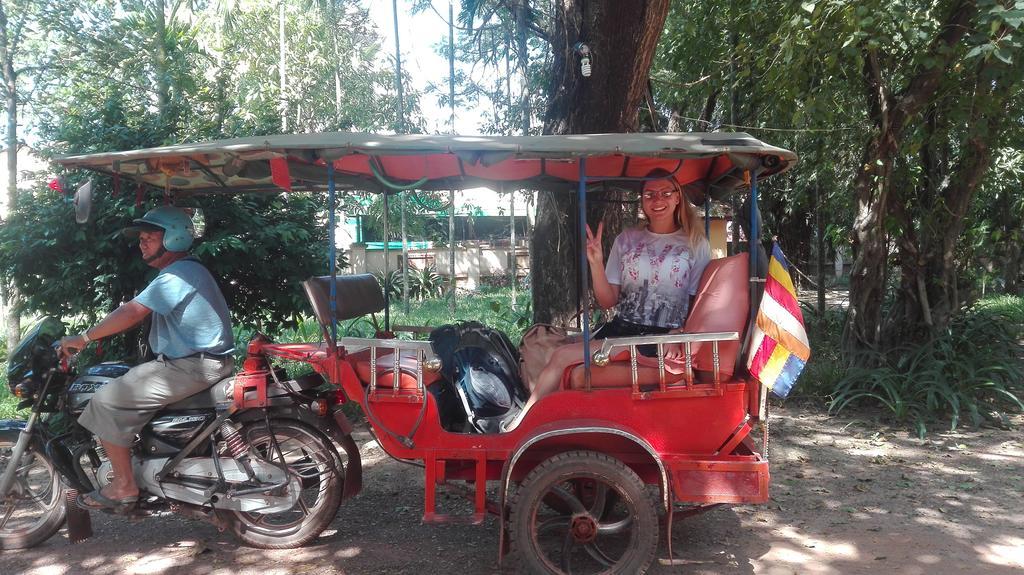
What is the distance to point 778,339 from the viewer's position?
10.4 feet

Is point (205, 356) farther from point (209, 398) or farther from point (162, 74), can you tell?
point (162, 74)

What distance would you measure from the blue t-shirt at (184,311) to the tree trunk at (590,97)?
2815 mm

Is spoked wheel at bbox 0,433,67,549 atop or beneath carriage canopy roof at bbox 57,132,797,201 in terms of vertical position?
beneath

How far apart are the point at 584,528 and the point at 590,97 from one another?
3.64 metres

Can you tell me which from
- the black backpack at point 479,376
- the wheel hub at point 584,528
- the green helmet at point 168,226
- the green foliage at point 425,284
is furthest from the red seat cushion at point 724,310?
the green foliage at point 425,284

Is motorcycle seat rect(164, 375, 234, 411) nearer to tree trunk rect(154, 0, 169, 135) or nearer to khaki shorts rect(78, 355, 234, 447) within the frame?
khaki shorts rect(78, 355, 234, 447)

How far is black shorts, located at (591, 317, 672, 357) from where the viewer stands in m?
3.57

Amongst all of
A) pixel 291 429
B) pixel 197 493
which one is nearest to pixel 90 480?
pixel 197 493

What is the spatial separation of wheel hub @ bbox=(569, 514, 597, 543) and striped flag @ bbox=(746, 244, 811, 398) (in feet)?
3.23

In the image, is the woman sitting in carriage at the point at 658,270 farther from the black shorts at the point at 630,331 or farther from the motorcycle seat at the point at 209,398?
the motorcycle seat at the point at 209,398

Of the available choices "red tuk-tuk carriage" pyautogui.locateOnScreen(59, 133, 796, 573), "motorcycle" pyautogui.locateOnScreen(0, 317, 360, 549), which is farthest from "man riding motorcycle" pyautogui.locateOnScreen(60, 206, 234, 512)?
"red tuk-tuk carriage" pyautogui.locateOnScreen(59, 133, 796, 573)

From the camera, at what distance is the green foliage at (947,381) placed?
20.0 ft

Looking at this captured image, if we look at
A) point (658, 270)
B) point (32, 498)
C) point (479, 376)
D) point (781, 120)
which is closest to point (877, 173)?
point (781, 120)

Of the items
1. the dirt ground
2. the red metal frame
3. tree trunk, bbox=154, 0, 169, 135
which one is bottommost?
the dirt ground
